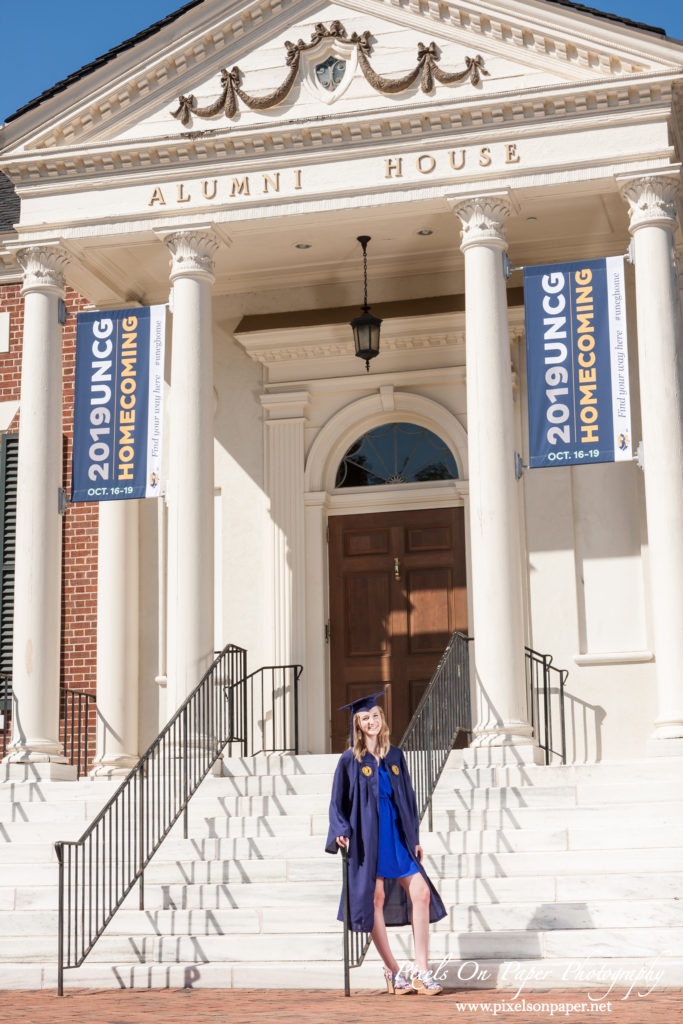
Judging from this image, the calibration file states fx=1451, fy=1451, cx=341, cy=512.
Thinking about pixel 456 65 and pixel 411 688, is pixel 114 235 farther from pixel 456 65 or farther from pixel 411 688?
pixel 411 688

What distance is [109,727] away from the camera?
1559cm

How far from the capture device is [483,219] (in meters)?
13.5

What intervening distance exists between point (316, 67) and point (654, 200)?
12.0ft

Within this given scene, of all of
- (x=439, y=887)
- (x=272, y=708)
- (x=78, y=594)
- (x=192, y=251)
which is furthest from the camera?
(x=78, y=594)

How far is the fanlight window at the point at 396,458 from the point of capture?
637 inches

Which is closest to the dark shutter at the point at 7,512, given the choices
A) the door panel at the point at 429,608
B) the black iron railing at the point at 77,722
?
the black iron railing at the point at 77,722

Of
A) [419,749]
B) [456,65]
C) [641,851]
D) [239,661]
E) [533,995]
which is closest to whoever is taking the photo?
[533,995]

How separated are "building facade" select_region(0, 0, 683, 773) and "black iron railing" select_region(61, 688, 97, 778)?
0.26 meters

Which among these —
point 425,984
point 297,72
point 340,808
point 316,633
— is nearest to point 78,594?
point 316,633

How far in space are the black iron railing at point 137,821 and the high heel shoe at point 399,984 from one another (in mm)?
2062

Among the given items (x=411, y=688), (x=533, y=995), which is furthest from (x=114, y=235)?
(x=533, y=995)

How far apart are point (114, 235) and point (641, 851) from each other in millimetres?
8048

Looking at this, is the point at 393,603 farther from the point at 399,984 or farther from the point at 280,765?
the point at 399,984

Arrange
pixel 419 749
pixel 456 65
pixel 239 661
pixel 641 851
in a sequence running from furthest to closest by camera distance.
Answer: pixel 239 661
pixel 456 65
pixel 419 749
pixel 641 851
